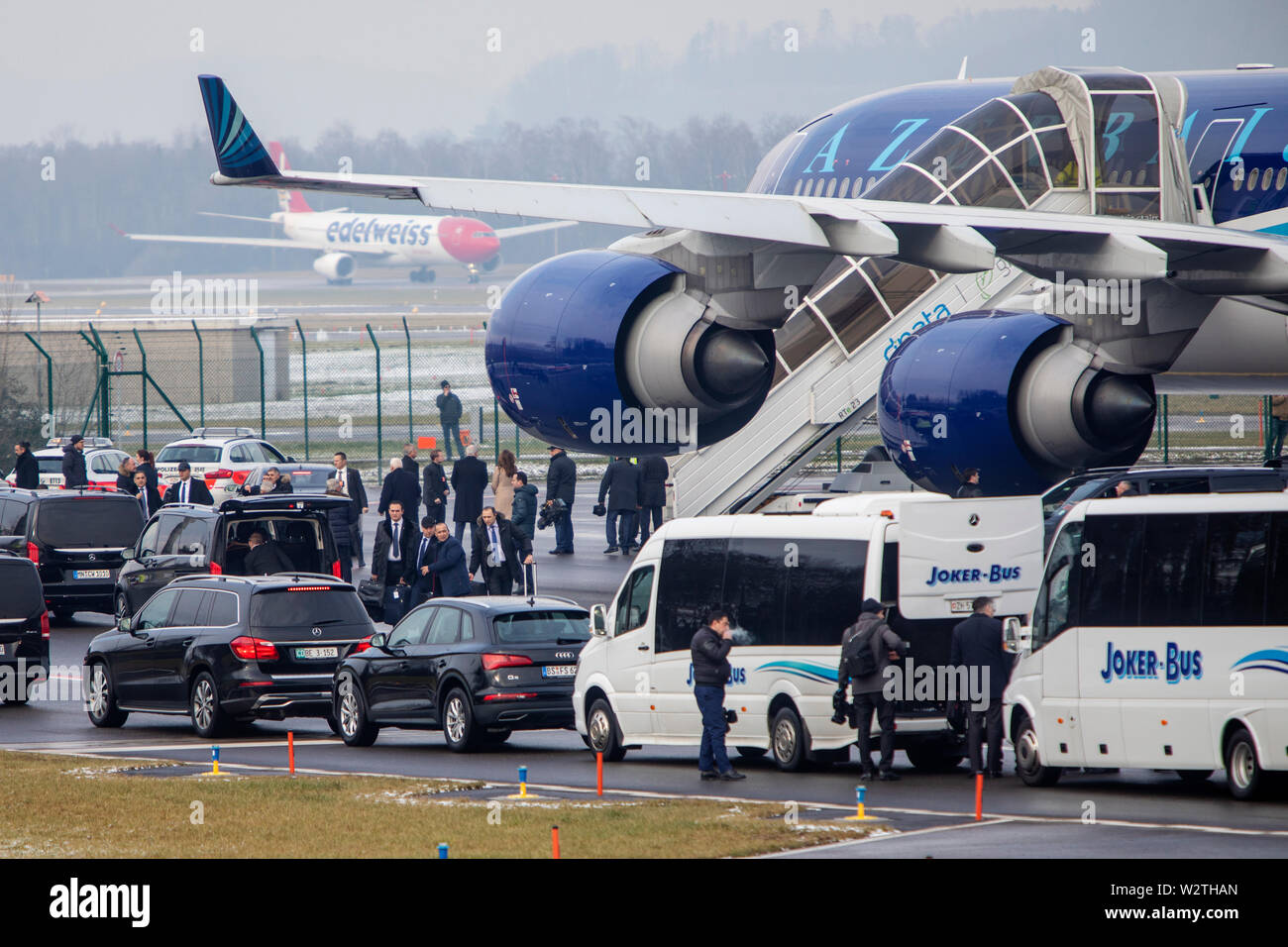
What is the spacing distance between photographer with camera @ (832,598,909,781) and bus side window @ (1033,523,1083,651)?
1.22 m

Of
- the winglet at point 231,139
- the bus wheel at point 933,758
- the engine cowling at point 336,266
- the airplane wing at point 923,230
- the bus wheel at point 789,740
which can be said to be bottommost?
the bus wheel at point 933,758

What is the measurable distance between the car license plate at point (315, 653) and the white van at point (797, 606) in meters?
3.05

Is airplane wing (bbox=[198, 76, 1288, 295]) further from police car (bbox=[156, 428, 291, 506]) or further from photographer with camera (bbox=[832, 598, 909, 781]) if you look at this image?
police car (bbox=[156, 428, 291, 506])

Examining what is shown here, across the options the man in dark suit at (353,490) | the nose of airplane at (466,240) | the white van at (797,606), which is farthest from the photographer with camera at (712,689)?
the nose of airplane at (466,240)

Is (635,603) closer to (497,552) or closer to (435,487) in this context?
(497,552)

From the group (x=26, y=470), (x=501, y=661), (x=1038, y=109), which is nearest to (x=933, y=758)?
(x=501, y=661)

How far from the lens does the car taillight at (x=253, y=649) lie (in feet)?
63.9

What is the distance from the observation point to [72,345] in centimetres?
6322

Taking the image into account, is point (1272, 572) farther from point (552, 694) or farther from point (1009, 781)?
point (552, 694)

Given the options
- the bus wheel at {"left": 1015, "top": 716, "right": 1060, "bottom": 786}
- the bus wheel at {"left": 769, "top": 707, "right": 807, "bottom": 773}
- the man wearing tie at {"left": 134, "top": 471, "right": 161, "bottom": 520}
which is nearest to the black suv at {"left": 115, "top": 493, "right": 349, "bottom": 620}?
the man wearing tie at {"left": 134, "top": 471, "right": 161, "bottom": 520}

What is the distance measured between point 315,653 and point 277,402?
137ft

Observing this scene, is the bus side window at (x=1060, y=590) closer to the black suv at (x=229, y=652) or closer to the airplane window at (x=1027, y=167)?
the airplane window at (x=1027, y=167)

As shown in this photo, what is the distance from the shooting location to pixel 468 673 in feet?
60.2

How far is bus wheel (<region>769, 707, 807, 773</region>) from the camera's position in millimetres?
16844
